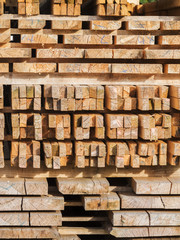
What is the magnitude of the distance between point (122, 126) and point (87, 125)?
0.40 metres

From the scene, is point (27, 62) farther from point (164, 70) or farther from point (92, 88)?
point (164, 70)

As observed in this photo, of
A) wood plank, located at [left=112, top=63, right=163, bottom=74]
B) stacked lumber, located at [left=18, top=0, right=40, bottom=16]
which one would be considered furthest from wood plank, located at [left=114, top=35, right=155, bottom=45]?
stacked lumber, located at [left=18, top=0, right=40, bottom=16]

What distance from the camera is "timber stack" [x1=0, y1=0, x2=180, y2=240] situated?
4.83 meters

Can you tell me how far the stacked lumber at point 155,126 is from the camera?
4.85m

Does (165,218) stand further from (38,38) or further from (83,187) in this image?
(38,38)

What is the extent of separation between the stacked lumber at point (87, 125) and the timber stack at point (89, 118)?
11 millimetres

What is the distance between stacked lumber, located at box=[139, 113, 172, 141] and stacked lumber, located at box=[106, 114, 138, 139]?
0.27ft

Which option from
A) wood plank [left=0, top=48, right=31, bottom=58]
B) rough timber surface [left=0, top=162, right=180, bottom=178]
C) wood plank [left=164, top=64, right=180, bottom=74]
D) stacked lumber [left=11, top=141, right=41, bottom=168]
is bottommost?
rough timber surface [left=0, top=162, right=180, bottom=178]

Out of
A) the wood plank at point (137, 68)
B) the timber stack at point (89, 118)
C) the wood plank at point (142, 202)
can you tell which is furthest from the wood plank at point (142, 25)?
the wood plank at point (142, 202)

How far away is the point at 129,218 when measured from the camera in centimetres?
505

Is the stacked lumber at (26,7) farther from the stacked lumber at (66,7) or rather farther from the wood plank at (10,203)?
the wood plank at (10,203)

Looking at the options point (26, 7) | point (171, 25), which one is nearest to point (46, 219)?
point (26, 7)

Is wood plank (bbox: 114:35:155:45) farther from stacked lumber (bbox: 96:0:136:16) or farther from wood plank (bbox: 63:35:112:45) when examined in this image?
stacked lumber (bbox: 96:0:136:16)

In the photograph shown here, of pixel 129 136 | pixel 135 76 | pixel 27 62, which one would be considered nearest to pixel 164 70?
pixel 135 76
